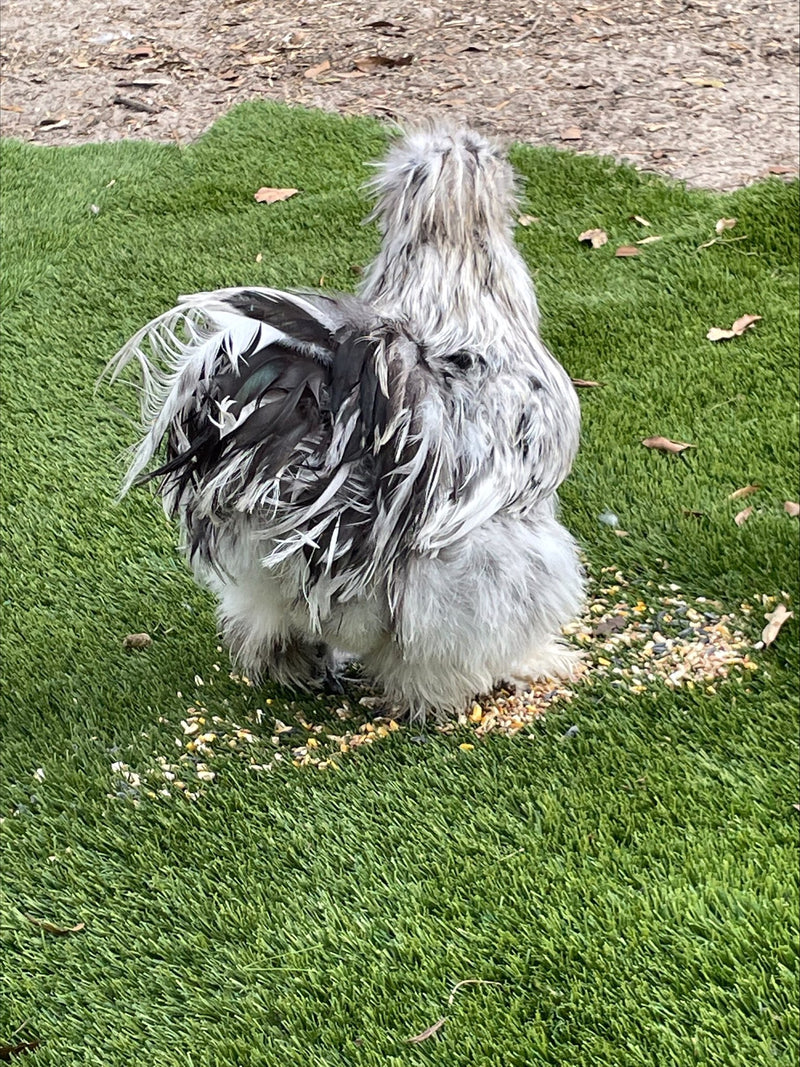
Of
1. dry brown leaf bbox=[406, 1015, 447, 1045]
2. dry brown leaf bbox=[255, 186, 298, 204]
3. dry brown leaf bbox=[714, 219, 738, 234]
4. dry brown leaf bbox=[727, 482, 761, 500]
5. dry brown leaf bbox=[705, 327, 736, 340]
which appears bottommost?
dry brown leaf bbox=[406, 1015, 447, 1045]

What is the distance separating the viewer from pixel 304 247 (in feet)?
18.8

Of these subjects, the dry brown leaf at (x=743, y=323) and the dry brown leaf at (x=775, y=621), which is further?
the dry brown leaf at (x=743, y=323)

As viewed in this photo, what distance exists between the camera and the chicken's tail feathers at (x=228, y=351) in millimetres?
2510

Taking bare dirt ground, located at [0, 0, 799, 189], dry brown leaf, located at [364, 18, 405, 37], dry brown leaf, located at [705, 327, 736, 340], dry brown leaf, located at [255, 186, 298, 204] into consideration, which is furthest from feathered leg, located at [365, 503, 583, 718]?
dry brown leaf, located at [364, 18, 405, 37]

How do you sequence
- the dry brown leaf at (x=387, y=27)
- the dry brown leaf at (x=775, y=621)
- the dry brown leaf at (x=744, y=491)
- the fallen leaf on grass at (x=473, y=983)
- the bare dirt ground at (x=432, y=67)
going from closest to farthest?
1. the fallen leaf on grass at (x=473, y=983)
2. the dry brown leaf at (x=775, y=621)
3. the dry brown leaf at (x=744, y=491)
4. the bare dirt ground at (x=432, y=67)
5. the dry brown leaf at (x=387, y=27)

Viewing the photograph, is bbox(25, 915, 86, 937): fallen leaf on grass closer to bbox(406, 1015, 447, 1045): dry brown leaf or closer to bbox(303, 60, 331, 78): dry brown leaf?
bbox(406, 1015, 447, 1045): dry brown leaf

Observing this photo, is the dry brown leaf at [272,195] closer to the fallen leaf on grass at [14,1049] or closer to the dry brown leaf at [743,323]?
the dry brown leaf at [743,323]

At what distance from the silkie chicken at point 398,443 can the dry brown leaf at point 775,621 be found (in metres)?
0.75

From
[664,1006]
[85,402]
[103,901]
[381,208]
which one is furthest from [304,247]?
[664,1006]

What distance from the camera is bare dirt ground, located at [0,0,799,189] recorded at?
22.6ft

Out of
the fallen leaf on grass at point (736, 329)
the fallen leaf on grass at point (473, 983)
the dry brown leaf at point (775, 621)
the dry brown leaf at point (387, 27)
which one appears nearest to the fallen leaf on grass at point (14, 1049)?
the fallen leaf on grass at point (473, 983)

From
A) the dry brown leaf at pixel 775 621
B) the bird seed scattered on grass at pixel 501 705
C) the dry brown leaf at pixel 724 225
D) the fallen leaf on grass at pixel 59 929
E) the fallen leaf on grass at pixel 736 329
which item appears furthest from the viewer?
the dry brown leaf at pixel 724 225

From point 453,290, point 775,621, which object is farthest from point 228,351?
point 775,621

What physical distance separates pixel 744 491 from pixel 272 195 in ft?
11.1
